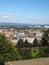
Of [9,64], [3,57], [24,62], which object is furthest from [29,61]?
[3,57]

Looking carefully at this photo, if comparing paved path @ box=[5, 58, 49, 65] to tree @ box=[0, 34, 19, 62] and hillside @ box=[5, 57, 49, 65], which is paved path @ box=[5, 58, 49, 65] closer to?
hillside @ box=[5, 57, 49, 65]

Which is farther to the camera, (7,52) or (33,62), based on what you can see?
(7,52)

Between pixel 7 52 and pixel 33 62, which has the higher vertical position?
pixel 33 62

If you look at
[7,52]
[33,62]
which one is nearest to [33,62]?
[33,62]

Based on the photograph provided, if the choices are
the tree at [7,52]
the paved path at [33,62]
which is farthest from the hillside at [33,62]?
the tree at [7,52]

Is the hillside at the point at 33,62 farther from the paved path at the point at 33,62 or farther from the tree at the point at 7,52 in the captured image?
the tree at the point at 7,52

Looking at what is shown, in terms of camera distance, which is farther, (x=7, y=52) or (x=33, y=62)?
(x=7, y=52)

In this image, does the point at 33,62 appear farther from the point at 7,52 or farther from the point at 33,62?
the point at 7,52

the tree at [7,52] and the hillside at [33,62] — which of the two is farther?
the tree at [7,52]

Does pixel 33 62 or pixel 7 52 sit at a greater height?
pixel 33 62

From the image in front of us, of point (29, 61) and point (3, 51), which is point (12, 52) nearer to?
point (3, 51)

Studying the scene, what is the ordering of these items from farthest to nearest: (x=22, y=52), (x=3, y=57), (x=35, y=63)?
(x=22, y=52) → (x=3, y=57) → (x=35, y=63)
